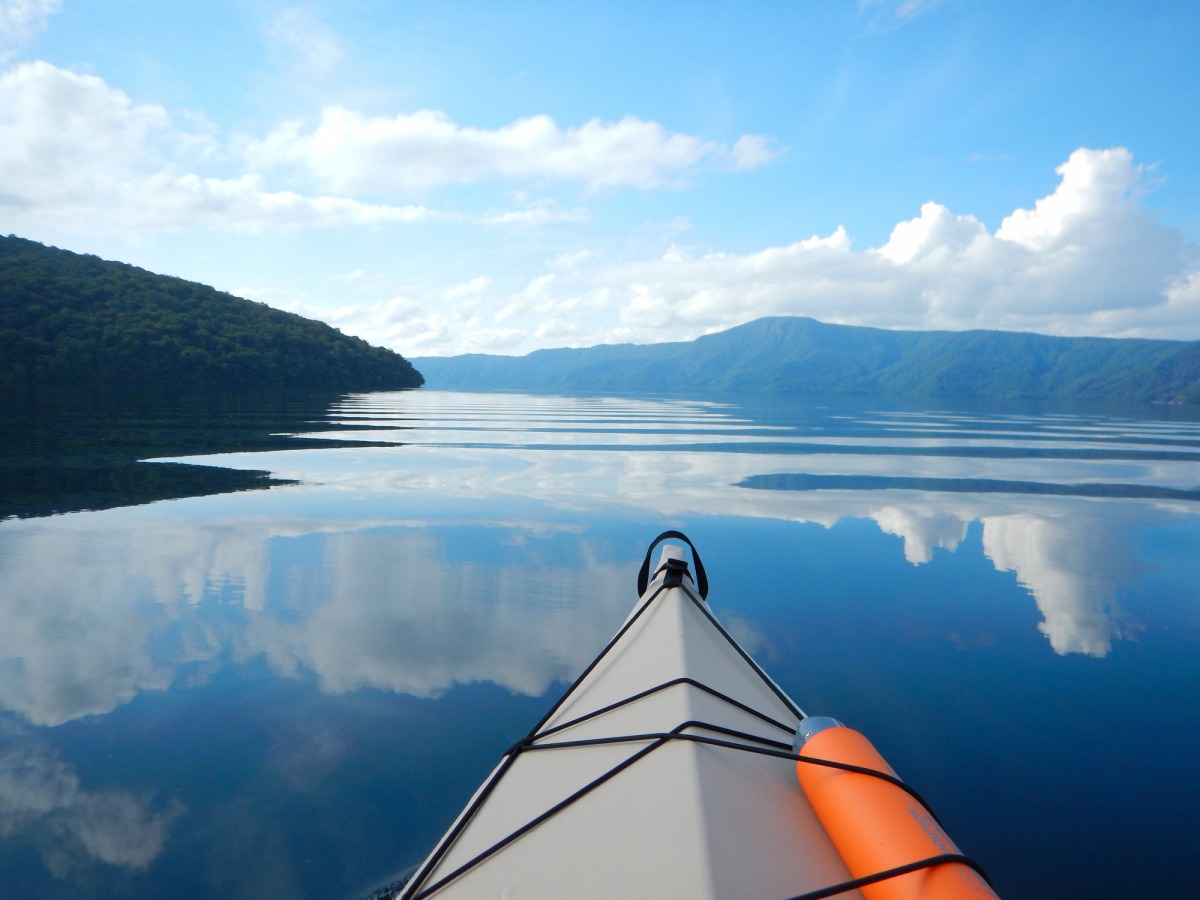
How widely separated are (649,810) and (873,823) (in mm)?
719

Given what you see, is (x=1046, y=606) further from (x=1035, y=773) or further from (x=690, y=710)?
(x=690, y=710)

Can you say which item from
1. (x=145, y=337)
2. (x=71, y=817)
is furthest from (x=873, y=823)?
(x=145, y=337)

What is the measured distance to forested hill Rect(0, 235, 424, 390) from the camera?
7112 cm

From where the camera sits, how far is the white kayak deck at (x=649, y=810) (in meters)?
2.16

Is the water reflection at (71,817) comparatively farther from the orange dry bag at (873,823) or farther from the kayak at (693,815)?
the orange dry bag at (873,823)

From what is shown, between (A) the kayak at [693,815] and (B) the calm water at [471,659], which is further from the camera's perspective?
(B) the calm water at [471,659]

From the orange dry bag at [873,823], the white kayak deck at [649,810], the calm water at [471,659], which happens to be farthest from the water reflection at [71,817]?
the orange dry bag at [873,823]

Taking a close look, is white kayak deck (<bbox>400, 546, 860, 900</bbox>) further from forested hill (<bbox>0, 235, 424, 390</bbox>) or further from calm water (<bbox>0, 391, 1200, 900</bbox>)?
forested hill (<bbox>0, 235, 424, 390</bbox>)

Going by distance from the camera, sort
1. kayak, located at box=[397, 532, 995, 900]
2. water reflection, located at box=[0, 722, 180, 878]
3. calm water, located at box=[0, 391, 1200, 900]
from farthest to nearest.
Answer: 1. calm water, located at box=[0, 391, 1200, 900]
2. water reflection, located at box=[0, 722, 180, 878]
3. kayak, located at box=[397, 532, 995, 900]

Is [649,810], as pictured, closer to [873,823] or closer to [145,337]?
[873,823]

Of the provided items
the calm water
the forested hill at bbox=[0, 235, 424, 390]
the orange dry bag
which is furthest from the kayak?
the forested hill at bbox=[0, 235, 424, 390]

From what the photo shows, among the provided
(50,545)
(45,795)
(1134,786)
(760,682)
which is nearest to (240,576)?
(50,545)

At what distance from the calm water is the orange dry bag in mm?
1936

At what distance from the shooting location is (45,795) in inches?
168
